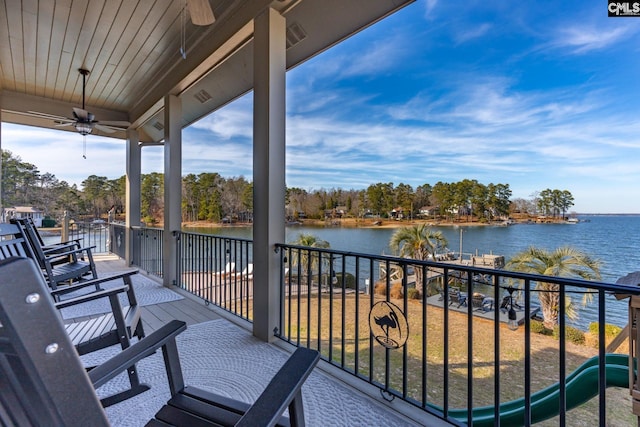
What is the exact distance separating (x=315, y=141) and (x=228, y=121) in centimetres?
688

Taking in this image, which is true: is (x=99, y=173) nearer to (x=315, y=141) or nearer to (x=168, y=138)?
(x=168, y=138)

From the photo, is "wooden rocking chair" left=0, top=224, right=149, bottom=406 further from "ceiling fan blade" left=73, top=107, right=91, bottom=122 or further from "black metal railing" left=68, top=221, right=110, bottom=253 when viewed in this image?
"black metal railing" left=68, top=221, right=110, bottom=253

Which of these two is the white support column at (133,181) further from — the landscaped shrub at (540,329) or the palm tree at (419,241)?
the landscaped shrub at (540,329)

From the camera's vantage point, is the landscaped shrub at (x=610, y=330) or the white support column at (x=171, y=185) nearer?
the white support column at (x=171, y=185)

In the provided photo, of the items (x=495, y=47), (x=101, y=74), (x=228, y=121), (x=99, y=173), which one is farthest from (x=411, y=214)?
(x=495, y=47)

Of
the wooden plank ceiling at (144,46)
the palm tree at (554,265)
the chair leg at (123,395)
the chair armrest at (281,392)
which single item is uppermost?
the wooden plank ceiling at (144,46)

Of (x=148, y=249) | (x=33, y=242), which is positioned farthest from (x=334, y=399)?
(x=148, y=249)

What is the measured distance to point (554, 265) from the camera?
8461 mm

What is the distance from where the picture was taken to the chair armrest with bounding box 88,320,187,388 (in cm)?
83

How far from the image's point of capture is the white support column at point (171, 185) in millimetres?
4363

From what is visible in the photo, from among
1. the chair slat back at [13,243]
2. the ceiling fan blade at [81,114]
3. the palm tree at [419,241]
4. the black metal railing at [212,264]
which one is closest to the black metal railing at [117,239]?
the ceiling fan blade at [81,114]

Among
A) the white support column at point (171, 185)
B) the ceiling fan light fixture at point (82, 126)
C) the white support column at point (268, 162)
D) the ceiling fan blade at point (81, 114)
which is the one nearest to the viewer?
the white support column at point (268, 162)

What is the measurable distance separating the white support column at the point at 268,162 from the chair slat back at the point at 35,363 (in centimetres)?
200

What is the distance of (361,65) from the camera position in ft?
47.8
